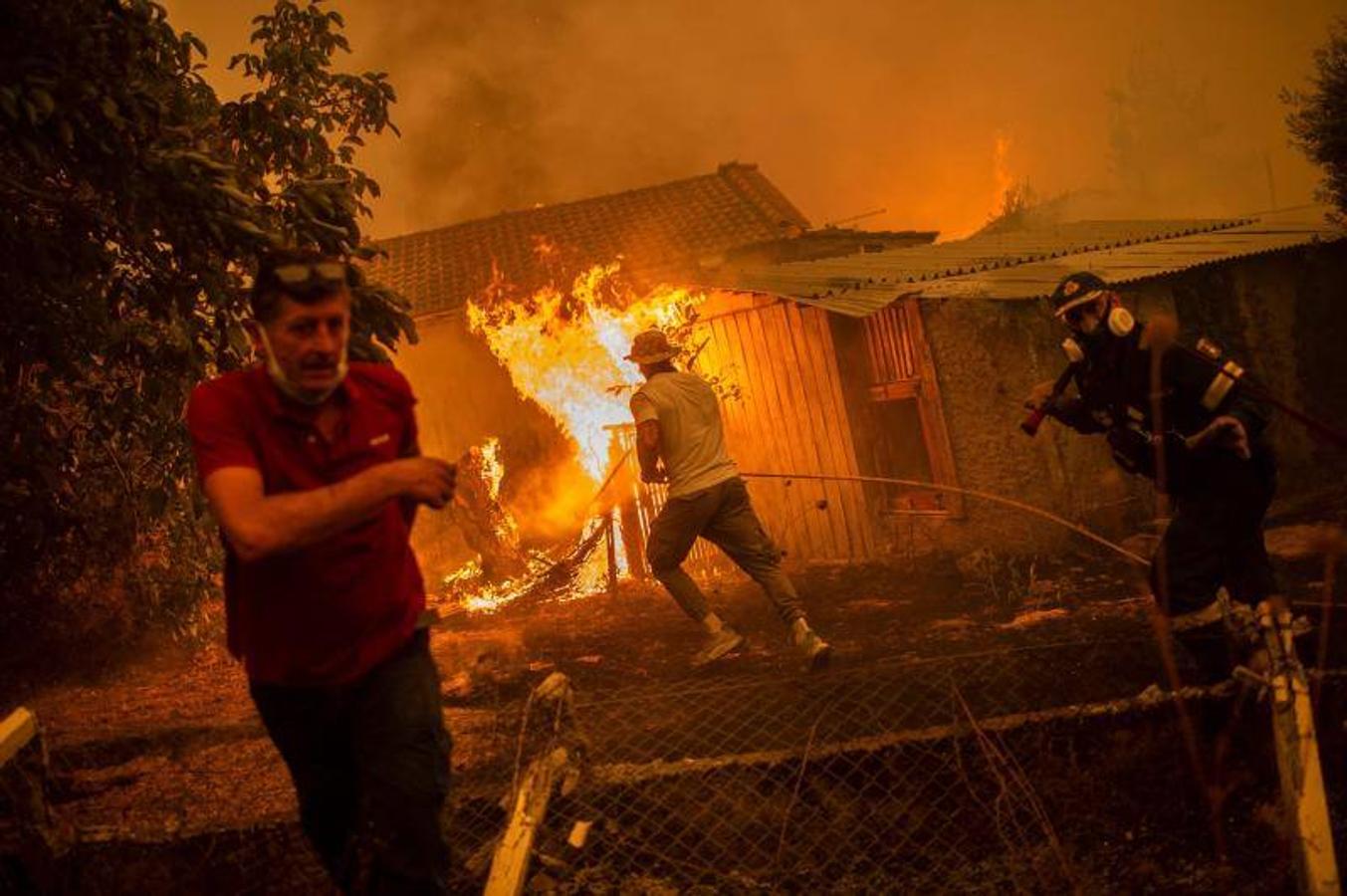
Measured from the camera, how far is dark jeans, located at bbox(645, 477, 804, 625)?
6.27 meters

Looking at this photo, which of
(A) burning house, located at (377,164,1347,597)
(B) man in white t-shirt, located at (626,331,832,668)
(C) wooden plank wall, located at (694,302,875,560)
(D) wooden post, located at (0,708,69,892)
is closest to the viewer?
(D) wooden post, located at (0,708,69,892)

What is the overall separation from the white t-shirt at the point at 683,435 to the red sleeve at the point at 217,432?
4068 millimetres

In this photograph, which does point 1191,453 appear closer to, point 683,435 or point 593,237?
point 683,435

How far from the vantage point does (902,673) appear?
4977mm

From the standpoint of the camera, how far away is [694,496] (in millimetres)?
6266

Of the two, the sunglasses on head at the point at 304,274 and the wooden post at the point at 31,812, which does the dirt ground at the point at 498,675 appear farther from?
the sunglasses on head at the point at 304,274

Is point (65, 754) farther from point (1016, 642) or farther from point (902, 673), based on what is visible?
point (1016, 642)

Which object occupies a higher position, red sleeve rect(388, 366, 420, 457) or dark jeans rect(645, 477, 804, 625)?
red sleeve rect(388, 366, 420, 457)

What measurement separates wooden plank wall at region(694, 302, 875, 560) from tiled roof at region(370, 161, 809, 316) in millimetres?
9950

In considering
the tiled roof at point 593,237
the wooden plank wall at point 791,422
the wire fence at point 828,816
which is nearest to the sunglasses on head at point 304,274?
the wire fence at point 828,816

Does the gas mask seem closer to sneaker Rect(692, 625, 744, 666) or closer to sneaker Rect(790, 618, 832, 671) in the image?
sneaker Rect(790, 618, 832, 671)

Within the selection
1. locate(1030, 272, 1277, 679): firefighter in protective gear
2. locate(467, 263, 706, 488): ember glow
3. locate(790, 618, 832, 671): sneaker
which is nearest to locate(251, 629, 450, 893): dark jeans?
locate(1030, 272, 1277, 679): firefighter in protective gear

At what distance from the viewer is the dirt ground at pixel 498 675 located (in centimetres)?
336

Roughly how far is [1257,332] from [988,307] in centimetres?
Answer: 405
